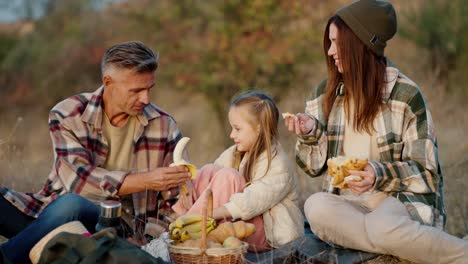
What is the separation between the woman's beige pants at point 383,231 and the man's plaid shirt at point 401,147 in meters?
0.13

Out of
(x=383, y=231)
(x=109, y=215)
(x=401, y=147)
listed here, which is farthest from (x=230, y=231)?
(x=401, y=147)

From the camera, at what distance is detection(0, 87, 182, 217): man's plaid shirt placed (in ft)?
14.0

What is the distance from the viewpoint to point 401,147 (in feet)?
14.1

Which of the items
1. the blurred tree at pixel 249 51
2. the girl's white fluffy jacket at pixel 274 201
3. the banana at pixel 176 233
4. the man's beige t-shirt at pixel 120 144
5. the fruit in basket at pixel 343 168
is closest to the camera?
the banana at pixel 176 233

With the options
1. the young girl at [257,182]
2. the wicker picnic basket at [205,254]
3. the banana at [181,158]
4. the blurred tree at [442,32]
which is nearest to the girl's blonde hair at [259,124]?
the young girl at [257,182]

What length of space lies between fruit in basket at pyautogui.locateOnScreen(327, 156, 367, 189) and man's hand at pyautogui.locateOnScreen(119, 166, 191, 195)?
0.80 metres

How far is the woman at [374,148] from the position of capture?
4020mm

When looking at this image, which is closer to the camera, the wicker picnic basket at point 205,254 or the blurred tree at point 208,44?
the wicker picnic basket at point 205,254

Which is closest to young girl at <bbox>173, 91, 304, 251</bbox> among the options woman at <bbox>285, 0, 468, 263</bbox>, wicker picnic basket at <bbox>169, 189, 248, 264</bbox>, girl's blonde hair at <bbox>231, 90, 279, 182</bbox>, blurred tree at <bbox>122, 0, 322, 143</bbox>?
girl's blonde hair at <bbox>231, 90, 279, 182</bbox>

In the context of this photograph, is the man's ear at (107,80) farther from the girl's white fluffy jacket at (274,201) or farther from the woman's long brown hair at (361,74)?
the woman's long brown hair at (361,74)

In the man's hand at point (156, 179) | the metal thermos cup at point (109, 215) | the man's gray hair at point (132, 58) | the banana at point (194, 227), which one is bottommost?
the banana at point (194, 227)

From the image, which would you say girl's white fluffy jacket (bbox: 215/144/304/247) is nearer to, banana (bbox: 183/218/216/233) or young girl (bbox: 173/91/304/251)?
young girl (bbox: 173/91/304/251)

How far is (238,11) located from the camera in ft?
42.4

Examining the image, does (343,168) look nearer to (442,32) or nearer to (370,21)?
(370,21)
